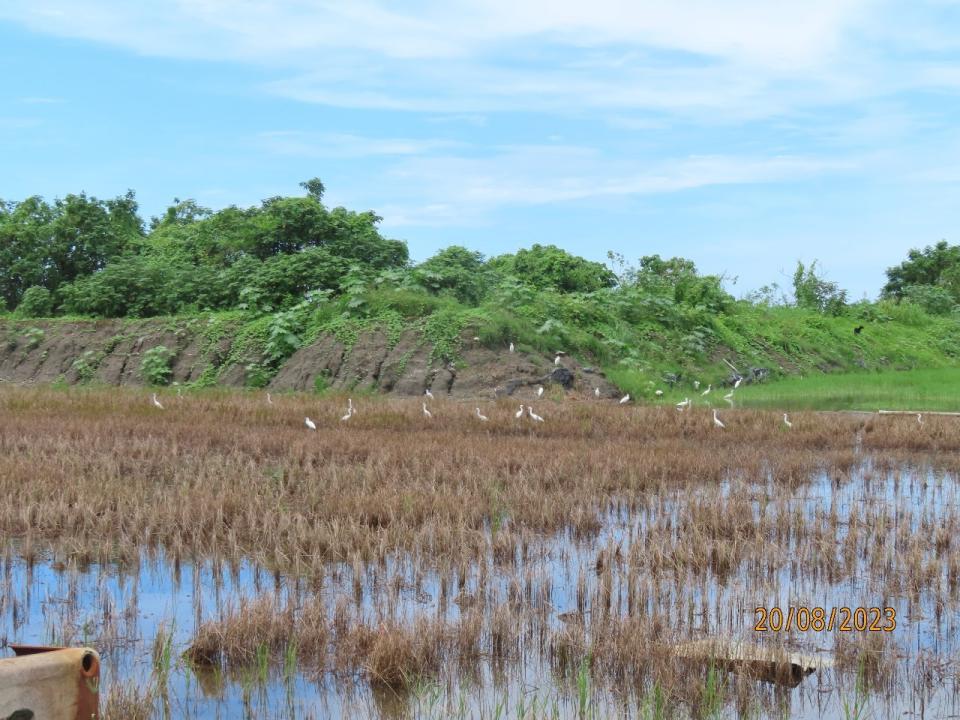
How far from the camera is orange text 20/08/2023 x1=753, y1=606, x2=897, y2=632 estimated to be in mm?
5008

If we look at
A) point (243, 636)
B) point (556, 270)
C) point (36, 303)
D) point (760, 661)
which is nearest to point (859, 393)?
point (556, 270)

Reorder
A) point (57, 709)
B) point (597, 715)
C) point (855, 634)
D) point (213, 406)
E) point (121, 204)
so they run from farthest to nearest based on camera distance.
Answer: point (121, 204)
point (213, 406)
point (855, 634)
point (597, 715)
point (57, 709)

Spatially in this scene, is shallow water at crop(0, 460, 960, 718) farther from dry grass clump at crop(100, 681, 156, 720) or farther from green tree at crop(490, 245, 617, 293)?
green tree at crop(490, 245, 617, 293)

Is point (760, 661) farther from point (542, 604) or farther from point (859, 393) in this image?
point (859, 393)

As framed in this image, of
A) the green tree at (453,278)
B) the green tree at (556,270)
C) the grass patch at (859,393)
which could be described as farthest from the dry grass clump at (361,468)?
the green tree at (556,270)

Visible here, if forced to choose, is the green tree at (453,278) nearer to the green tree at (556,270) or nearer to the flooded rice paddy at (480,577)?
the green tree at (556,270)

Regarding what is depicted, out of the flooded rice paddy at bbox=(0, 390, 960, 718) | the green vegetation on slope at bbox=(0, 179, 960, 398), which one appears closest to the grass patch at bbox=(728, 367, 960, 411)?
the green vegetation on slope at bbox=(0, 179, 960, 398)

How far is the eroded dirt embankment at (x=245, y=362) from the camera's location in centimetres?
1905

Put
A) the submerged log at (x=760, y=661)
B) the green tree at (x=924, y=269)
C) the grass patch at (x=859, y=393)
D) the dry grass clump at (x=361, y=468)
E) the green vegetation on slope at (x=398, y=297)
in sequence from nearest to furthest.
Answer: the submerged log at (x=760, y=661) < the dry grass clump at (x=361, y=468) < the grass patch at (x=859, y=393) < the green vegetation on slope at (x=398, y=297) < the green tree at (x=924, y=269)

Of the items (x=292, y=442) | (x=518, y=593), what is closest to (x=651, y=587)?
(x=518, y=593)

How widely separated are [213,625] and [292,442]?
264 inches

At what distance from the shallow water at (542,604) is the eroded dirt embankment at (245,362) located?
38.0ft

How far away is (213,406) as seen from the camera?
15.4 metres

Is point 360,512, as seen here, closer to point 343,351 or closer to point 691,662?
point 691,662
